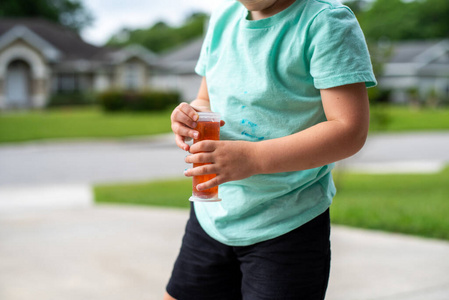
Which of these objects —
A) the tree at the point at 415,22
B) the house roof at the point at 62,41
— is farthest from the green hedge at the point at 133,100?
the tree at the point at 415,22

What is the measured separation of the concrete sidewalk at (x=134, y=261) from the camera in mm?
3256

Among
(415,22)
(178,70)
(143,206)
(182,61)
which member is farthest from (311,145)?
(415,22)

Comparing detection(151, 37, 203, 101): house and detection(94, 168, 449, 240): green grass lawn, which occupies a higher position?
detection(94, 168, 449, 240): green grass lawn

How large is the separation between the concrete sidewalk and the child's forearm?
6.28ft

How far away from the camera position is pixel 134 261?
3791mm

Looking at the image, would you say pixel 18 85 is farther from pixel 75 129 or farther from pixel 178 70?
pixel 75 129

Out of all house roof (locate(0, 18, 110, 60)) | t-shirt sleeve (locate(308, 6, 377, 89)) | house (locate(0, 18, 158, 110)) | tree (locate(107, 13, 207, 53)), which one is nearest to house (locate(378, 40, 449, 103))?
house (locate(0, 18, 158, 110))

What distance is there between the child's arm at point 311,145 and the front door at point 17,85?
41.1m

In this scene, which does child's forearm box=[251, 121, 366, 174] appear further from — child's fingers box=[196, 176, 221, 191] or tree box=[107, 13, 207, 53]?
tree box=[107, 13, 207, 53]

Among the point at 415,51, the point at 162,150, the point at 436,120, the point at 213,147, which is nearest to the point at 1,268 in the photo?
the point at 213,147

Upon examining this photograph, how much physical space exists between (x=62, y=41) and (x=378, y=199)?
1572 inches

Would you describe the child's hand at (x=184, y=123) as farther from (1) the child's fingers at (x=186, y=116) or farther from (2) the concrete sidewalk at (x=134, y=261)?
(2) the concrete sidewalk at (x=134, y=261)

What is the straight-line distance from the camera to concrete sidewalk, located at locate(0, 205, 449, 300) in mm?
3256

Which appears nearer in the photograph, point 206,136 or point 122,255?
point 206,136
